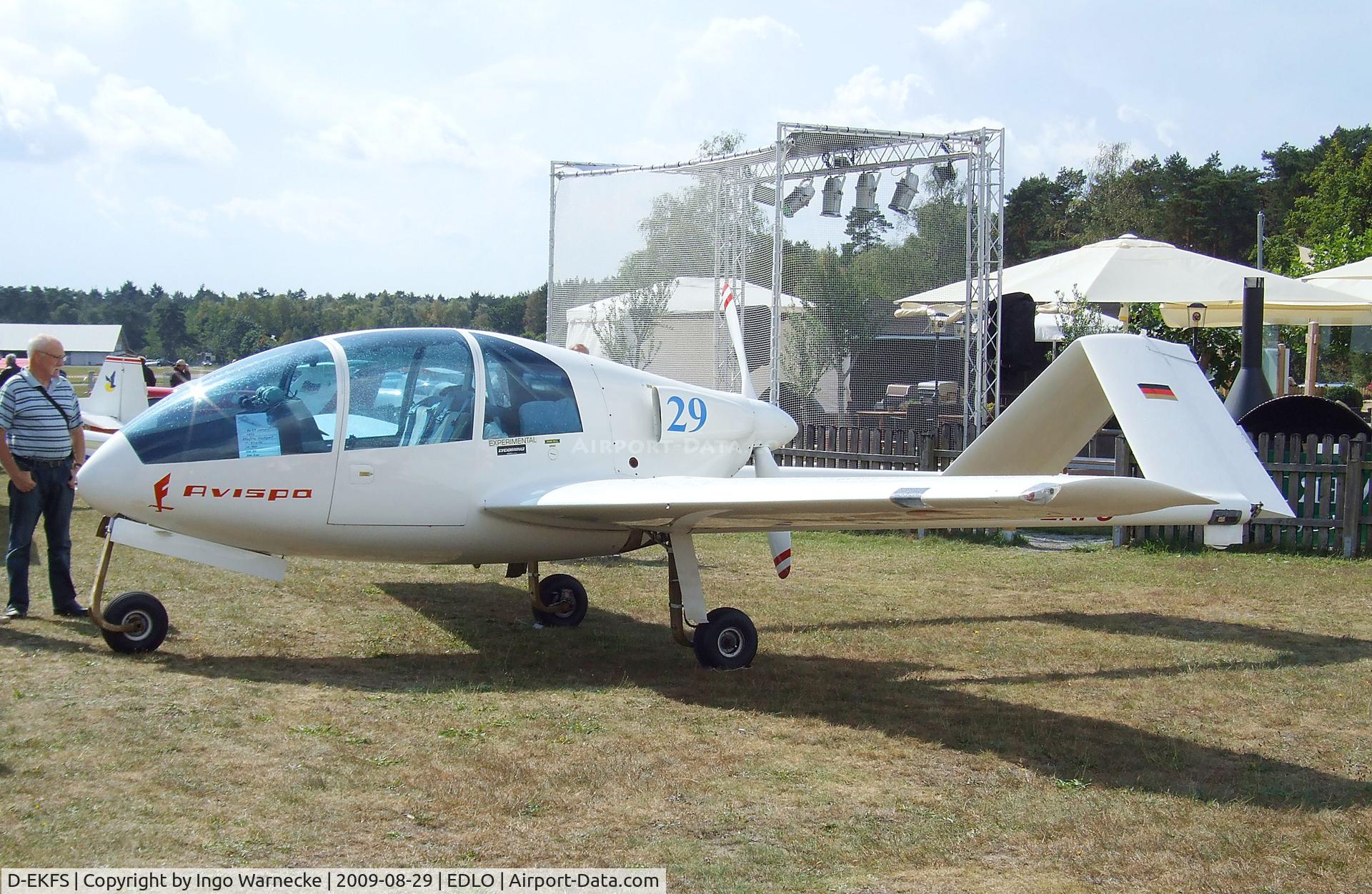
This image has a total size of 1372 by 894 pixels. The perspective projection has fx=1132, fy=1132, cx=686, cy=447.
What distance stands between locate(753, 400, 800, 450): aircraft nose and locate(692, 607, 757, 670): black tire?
80.3 inches

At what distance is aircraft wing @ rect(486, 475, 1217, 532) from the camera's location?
211 inches

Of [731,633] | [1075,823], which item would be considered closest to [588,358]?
[731,633]

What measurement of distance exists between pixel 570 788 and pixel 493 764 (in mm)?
458

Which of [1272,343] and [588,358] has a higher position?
[1272,343]

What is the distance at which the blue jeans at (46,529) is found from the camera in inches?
313

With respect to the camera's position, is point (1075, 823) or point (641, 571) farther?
point (641, 571)

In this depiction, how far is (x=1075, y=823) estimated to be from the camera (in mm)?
4727

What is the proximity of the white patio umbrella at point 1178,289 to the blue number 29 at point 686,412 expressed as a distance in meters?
9.82

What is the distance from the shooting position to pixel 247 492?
684 centimetres

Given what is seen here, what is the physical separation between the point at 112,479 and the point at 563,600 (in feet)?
11.6

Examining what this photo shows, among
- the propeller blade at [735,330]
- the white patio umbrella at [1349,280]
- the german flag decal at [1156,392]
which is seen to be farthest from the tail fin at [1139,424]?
the white patio umbrella at [1349,280]

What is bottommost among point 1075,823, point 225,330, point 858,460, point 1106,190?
point 1075,823

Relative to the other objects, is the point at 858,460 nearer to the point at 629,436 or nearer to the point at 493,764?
the point at 629,436

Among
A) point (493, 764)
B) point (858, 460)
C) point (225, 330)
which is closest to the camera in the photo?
point (493, 764)
